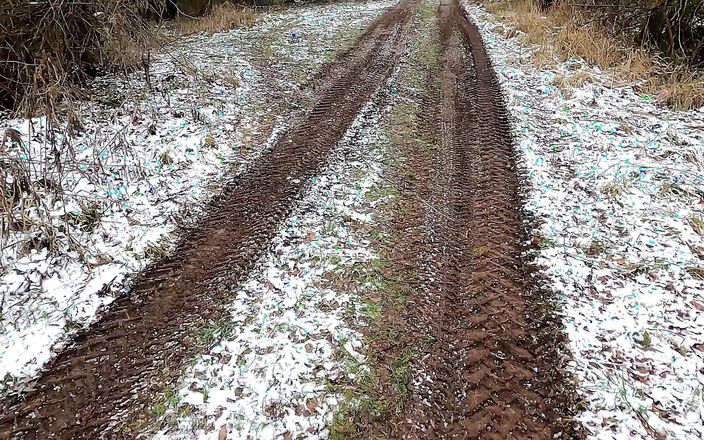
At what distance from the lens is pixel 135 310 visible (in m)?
2.87

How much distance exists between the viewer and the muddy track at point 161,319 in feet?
7.35

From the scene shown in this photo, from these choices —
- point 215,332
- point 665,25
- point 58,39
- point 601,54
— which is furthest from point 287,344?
point 665,25

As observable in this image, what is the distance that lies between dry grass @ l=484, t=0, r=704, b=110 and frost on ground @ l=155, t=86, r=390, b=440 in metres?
4.76

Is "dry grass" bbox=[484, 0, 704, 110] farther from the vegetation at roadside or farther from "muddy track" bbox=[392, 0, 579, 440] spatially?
the vegetation at roadside

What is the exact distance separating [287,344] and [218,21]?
10185 millimetres

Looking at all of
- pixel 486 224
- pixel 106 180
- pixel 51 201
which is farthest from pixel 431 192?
pixel 51 201

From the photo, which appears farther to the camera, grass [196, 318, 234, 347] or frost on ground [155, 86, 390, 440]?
grass [196, 318, 234, 347]

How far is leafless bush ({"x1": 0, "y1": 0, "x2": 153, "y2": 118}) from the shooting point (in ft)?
14.0

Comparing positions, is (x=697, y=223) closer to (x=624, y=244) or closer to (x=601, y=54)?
(x=624, y=244)

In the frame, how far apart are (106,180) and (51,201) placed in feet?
1.64

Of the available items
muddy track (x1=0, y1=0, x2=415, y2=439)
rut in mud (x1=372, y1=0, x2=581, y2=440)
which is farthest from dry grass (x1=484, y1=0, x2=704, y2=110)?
muddy track (x1=0, y1=0, x2=415, y2=439)

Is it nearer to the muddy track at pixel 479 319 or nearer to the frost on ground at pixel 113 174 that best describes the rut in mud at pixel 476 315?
the muddy track at pixel 479 319

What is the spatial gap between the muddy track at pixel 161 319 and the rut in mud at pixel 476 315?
1.22 metres

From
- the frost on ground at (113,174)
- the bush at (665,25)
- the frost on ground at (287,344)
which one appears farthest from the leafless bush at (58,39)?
the bush at (665,25)
